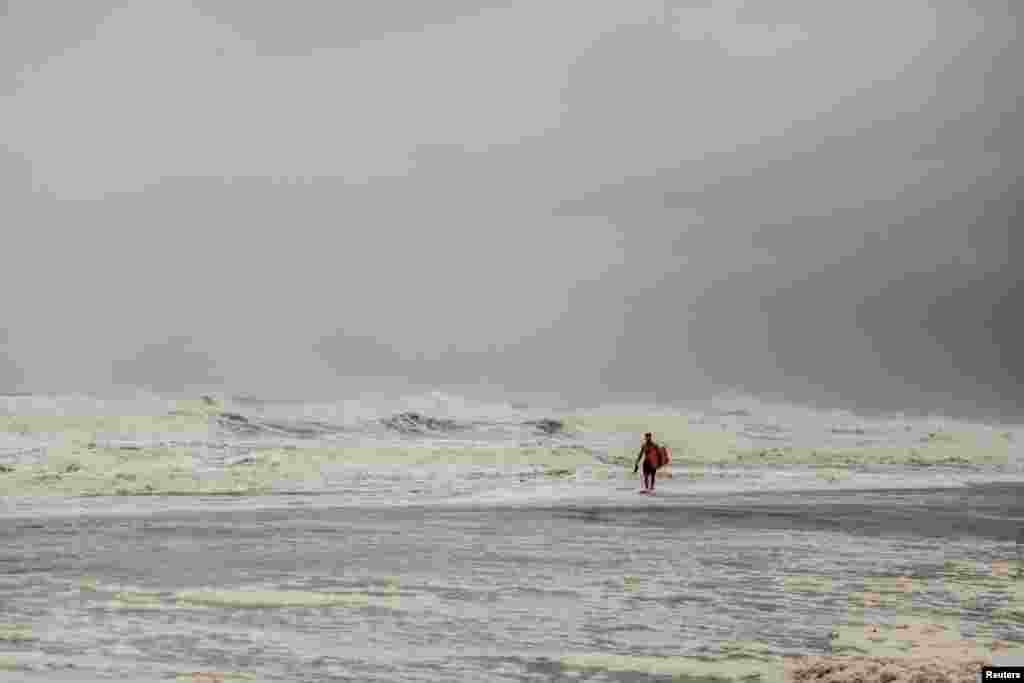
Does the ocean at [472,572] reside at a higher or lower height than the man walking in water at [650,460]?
lower

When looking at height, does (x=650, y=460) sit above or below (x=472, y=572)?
above

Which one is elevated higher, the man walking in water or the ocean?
the man walking in water

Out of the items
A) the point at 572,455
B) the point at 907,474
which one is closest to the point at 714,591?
the point at 907,474

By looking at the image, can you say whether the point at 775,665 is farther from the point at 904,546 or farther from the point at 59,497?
the point at 59,497

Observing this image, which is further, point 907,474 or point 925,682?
point 907,474

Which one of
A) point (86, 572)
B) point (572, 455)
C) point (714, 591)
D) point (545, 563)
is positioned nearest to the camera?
point (714, 591)

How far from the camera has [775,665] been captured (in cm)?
910

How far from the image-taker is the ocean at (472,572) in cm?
955

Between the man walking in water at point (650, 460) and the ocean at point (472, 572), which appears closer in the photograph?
the ocean at point (472, 572)

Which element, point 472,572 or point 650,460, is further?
point 650,460

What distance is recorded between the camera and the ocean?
31.3ft

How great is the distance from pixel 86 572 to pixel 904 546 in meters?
14.8

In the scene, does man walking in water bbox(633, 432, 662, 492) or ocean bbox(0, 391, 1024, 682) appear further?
man walking in water bbox(633, 432, 662, 492)

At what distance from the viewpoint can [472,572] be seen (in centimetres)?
1536
